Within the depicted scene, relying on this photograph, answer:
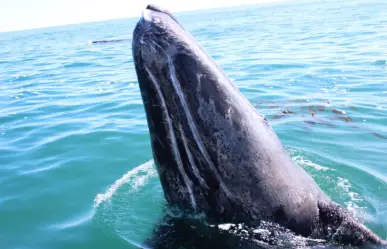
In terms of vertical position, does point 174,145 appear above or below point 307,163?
above

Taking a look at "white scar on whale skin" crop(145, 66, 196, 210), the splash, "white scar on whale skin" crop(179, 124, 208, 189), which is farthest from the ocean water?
"white scar on whale skin" crop(179, 124, 208, 189)

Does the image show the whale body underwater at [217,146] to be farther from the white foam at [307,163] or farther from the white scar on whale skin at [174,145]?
the white foam at [307,163]

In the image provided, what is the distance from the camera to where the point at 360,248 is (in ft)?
15.6

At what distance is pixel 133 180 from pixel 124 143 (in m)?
2.79

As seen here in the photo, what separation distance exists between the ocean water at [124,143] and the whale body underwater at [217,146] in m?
1.60

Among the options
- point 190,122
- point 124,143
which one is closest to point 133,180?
point 124,143

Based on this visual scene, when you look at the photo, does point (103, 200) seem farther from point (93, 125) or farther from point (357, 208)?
point (93, 125)

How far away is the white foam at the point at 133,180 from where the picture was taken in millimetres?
7727

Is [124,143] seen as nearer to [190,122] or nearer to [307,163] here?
[307,163]

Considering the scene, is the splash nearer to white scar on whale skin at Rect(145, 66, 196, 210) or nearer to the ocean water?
the ocean water

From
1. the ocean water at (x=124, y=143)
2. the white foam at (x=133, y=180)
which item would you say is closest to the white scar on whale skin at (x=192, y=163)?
the ocean water at (x=124, y=143)

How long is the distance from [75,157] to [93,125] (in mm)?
2659

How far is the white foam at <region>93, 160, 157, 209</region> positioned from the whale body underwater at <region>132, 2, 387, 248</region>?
291 centimetres

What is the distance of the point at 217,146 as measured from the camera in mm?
4730
